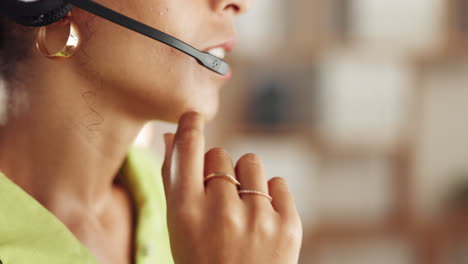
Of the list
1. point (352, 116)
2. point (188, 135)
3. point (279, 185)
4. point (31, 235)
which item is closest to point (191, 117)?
point (188, 135)

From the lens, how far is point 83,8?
804 millimetres

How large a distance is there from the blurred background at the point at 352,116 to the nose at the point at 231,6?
2.04 m

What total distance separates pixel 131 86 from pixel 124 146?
157mm

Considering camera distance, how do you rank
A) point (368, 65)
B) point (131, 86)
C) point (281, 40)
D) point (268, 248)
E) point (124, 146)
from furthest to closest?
point (368, 65) → point (281, 40) → point (124, 146) → point (131, 86) → point (268, 248)

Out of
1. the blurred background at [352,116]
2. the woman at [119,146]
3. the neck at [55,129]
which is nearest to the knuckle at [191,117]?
the woman at [119,146]

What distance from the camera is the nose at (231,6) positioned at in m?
0.87

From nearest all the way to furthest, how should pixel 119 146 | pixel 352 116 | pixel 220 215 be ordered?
1. pixel 220 215
2. pixel 119 146
3. pixel 352 116

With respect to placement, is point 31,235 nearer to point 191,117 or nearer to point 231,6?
point 191,117

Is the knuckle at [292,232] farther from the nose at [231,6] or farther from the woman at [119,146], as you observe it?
the nose at [231,6]

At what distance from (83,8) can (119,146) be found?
26 centimetres

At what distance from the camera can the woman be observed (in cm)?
75

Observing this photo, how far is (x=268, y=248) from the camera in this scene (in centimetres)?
→ 74

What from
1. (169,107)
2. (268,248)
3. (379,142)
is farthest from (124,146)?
(379,142)

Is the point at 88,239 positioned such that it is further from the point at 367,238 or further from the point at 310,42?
the point at 367,238
